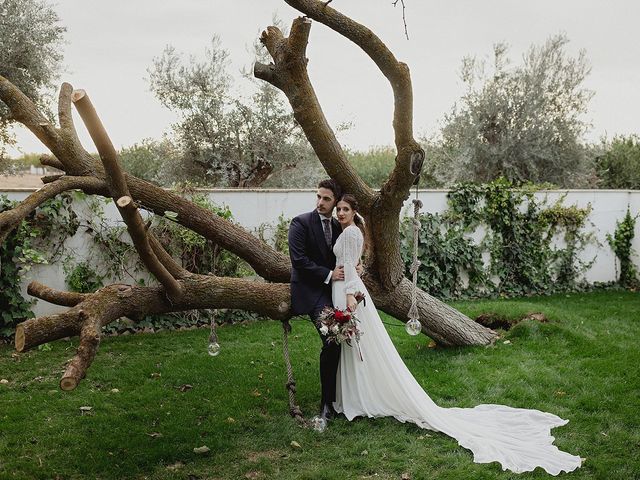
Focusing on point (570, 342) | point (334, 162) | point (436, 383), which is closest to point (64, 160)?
point (334, 162)

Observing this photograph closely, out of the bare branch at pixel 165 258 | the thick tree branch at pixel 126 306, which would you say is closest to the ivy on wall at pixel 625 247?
the thick tree branch at pixel 126 306

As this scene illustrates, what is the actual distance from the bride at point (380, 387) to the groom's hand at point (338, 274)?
51mm

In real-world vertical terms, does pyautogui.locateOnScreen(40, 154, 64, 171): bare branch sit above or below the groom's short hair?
above

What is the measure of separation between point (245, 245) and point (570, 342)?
4.13 metres

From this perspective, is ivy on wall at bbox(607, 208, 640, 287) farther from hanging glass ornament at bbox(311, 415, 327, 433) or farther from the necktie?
hanging glass ornament at bbox(311, 415, 327, 433)

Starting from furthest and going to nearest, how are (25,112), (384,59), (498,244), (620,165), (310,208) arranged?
1. (620,165)
2. (498,244)
3. (310,208)
4. (25,112)
5. (384,59)

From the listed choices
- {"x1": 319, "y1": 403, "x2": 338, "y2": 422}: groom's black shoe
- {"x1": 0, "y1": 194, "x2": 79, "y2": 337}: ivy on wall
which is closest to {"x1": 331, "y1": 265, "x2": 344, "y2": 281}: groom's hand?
{"x1": 319, "y1": 403, "x2": 338, "y2": 422}: groom's black shoe

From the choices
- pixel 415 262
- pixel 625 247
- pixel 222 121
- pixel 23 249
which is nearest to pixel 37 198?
pixel 415 262

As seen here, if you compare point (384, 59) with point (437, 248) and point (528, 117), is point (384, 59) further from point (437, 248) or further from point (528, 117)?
point (528, 117)

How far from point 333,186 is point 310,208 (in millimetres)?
4688

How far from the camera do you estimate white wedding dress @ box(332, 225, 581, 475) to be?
5.34m

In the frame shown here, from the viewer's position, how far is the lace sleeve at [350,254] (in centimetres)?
545

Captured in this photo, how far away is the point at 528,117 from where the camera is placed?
61.9ft

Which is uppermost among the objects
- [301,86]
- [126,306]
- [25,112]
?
[301,86]
